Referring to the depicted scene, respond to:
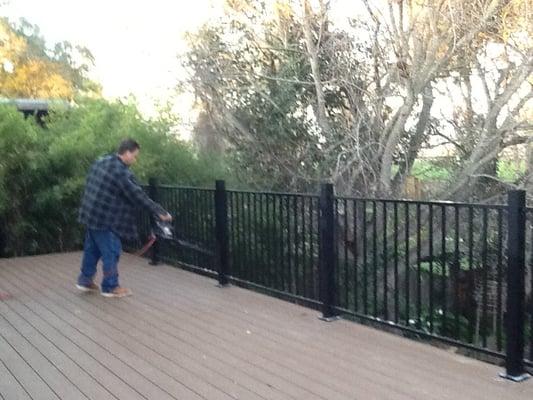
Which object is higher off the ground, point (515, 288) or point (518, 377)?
point (515, 288)

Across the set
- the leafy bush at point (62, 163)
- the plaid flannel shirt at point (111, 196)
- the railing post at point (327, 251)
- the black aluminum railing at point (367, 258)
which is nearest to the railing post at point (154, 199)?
the black aluminum railing at point (367, 258)

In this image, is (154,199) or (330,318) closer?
(330,318)

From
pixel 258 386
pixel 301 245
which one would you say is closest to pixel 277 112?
pixel 301 245

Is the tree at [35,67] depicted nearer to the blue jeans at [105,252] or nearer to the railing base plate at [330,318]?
the blue jeans at [105,252]

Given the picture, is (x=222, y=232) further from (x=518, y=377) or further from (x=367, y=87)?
(x=367, y=87)

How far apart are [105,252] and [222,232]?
113 cm

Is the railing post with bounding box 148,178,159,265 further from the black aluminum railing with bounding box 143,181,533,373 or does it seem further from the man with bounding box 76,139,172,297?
the man with bounding box 76,139,172,297

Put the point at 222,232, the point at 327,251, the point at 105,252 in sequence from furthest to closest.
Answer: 1. the point at 222,232
2. the point at 105,252
3. the point at 327,251

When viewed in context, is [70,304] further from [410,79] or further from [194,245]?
[410,79]

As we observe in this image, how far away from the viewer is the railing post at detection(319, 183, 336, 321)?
16.1 feet

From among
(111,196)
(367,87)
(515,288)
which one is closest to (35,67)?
(367,87)

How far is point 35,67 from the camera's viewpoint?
76.4 feet

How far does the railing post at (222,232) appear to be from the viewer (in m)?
6.26

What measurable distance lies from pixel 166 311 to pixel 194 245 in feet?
5.12
